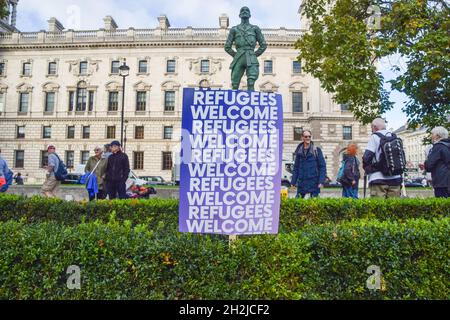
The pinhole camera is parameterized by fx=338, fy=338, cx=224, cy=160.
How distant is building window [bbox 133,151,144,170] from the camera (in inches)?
1679

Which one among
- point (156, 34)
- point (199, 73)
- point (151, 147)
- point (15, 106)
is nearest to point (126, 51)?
point (156, 34)

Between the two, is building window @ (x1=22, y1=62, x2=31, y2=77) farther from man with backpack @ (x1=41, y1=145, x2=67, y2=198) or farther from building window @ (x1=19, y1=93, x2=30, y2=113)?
man with backpack @ (x1=41, y1=145, x2=67, y2=198)

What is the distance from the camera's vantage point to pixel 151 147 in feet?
139

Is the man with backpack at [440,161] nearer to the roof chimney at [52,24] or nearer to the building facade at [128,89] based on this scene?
the building facade at [128,89]

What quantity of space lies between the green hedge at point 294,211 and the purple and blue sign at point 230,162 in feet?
7.69

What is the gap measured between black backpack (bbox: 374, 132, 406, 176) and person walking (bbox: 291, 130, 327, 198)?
1.55 metres

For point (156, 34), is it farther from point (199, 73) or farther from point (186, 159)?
point (186, 159)

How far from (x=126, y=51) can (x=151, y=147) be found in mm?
12616

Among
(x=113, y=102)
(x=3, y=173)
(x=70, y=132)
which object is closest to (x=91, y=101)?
(x=113, y=102)

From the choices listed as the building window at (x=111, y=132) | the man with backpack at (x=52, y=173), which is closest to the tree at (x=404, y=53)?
the man with backpack at (x=52, y=173)

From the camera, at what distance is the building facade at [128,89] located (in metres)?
42.0

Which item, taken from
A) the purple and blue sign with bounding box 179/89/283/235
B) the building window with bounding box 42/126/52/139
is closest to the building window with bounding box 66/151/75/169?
the building window with bounding box 42/126/52/139

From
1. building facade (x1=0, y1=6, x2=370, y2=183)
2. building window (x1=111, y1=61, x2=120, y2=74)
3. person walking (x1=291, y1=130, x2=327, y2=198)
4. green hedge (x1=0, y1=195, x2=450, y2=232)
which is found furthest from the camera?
building window (x1=111, y1=61, x2=120, y2=74)

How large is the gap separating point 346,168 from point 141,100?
37676 mm
